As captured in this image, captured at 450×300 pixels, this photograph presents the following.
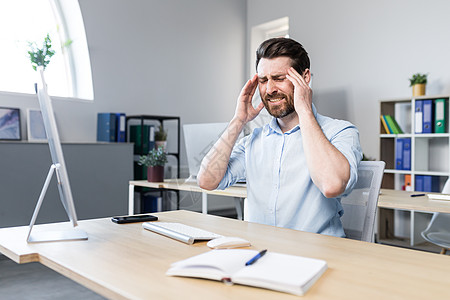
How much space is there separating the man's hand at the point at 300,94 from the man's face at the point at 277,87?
0.04 m

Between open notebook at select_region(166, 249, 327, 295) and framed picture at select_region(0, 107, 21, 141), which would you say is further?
framed picture at select_region(0, 107, 21, 141)

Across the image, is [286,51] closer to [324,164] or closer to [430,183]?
[324,164]

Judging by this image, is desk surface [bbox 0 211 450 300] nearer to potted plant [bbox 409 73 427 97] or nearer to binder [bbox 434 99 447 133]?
binder [bbox 434 99 447 133]

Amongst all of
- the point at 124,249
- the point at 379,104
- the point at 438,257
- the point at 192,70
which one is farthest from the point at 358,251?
the point at 192,70

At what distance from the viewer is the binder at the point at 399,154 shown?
4.05 m

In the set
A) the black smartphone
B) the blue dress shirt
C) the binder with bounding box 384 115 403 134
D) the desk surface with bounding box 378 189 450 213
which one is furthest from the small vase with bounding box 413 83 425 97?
the black smartphone

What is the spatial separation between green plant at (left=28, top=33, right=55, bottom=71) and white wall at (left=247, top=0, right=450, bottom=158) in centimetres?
287

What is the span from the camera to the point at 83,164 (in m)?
3.86

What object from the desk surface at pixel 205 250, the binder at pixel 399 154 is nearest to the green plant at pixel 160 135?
the binder at pixel 399 154

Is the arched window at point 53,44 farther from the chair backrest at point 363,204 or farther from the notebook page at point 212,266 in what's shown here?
the notebook page at point 212,266

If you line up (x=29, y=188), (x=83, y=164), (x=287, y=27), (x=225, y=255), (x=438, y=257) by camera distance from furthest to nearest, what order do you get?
(x=287, y=27) → (x=83, y=164) → (x=29, y=188) → (x=438, y=257) → (x=225, y=255)

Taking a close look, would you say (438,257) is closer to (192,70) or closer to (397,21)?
(397,21)

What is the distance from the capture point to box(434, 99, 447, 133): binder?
3.79 meters

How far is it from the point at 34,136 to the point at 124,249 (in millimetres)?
3133
